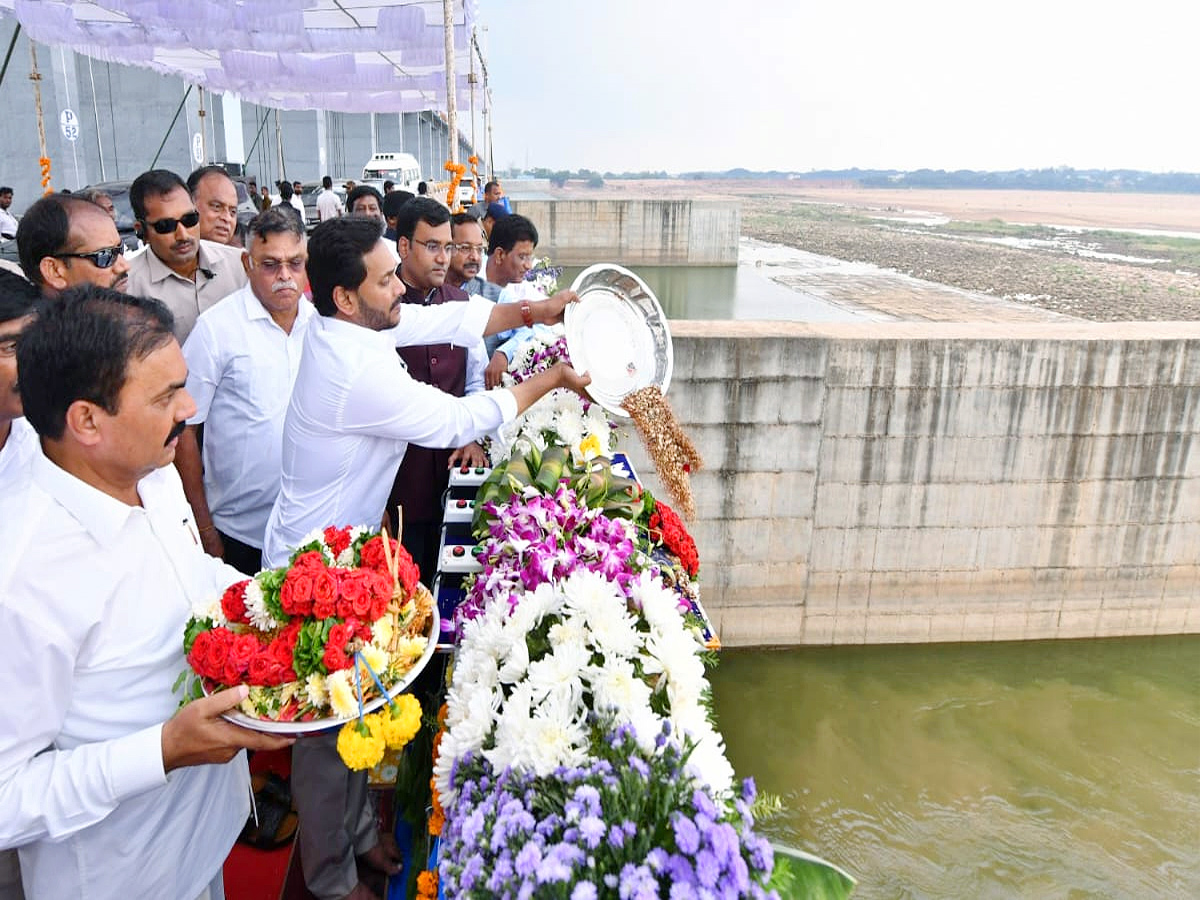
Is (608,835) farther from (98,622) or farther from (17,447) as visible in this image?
(17,447)

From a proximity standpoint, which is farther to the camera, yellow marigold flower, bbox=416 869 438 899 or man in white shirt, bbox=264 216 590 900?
man in white shirt, bbox=264 216 590 900

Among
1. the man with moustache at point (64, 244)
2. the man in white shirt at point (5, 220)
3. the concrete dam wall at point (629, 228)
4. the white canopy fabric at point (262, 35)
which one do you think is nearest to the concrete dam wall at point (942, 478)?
the man with moustache at point (64, 244)

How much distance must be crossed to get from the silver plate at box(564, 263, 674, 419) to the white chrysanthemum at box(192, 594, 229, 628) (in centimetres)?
162

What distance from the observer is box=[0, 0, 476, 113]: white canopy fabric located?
42.8 ft

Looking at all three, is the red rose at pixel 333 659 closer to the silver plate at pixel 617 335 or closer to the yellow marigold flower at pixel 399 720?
the yellow marigold flower at pixel 399 720

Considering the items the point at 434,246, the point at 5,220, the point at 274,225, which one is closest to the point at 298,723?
the point at 274,225

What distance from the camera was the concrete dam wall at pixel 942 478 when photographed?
7230mm

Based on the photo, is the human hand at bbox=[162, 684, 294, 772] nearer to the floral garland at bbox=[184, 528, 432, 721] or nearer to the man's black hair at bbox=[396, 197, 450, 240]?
the floral garland at bbox=[184, 528, 432, 721]

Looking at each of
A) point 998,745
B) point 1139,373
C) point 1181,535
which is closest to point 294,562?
point 998,745

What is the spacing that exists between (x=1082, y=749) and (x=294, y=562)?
7349mm

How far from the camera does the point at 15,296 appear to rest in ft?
7.36

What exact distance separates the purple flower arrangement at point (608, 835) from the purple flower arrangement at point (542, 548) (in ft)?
1.84

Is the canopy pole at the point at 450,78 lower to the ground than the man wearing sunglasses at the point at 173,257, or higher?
higher

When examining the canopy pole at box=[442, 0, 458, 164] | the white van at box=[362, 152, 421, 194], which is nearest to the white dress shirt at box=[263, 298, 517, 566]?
the canopy pole at box=[442, 0, 458, 164]
